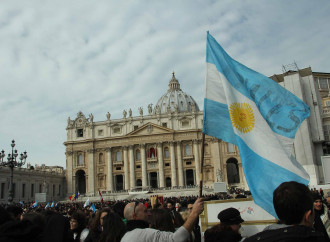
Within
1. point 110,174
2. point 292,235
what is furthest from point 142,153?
point 292,235

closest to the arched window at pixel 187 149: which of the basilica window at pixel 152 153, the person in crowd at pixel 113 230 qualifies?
the basilica window at pixel 152 153

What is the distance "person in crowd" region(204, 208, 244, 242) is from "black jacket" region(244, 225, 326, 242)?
1.88 metres

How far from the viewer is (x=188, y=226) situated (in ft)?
9.87

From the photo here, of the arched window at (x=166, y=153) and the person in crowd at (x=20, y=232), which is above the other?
the arched window at (x=166, y=153)

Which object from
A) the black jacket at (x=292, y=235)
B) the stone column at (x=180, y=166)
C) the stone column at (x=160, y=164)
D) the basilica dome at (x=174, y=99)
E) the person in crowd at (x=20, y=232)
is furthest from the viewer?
the basilica dome at (x=174, y=99)

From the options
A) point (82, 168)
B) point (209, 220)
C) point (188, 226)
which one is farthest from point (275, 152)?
point (82, 168)

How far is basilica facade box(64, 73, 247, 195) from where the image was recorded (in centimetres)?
5653

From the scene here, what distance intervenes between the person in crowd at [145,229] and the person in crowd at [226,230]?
87cm

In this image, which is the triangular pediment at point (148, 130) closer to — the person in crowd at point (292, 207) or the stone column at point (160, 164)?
the stone column at point (160, 164)

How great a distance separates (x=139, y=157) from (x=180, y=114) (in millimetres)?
10933

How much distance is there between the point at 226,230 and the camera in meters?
4.00

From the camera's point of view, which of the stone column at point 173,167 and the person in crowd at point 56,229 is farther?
the stone column at point 173,167

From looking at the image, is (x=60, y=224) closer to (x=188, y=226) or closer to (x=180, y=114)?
(x=188, y=226)

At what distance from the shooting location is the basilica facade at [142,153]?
56.5 metres
